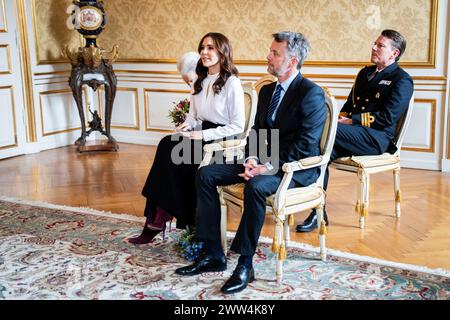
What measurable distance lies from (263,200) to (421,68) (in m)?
3.07

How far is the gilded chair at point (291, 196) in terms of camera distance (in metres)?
2.95

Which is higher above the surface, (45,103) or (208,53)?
(208,53)

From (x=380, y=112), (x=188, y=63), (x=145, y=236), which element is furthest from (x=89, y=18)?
(x=380, y=112)

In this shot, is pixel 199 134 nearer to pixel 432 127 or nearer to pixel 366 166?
pixel 366 166

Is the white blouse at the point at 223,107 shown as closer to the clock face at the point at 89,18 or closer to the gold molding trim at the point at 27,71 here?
the clock face at the point at 89,18

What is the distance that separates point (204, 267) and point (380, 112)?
169 centimetres

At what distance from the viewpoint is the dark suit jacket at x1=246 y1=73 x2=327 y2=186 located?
3.03m

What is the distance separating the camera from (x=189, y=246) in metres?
3.30

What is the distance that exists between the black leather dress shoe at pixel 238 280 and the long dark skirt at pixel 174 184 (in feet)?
2.24

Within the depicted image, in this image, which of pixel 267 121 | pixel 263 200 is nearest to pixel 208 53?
pixel 267 121

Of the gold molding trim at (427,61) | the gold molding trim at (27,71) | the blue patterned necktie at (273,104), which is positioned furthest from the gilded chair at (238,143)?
the gold molding trim at (27,71)

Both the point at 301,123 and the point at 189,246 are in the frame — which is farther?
the point at 189,246
